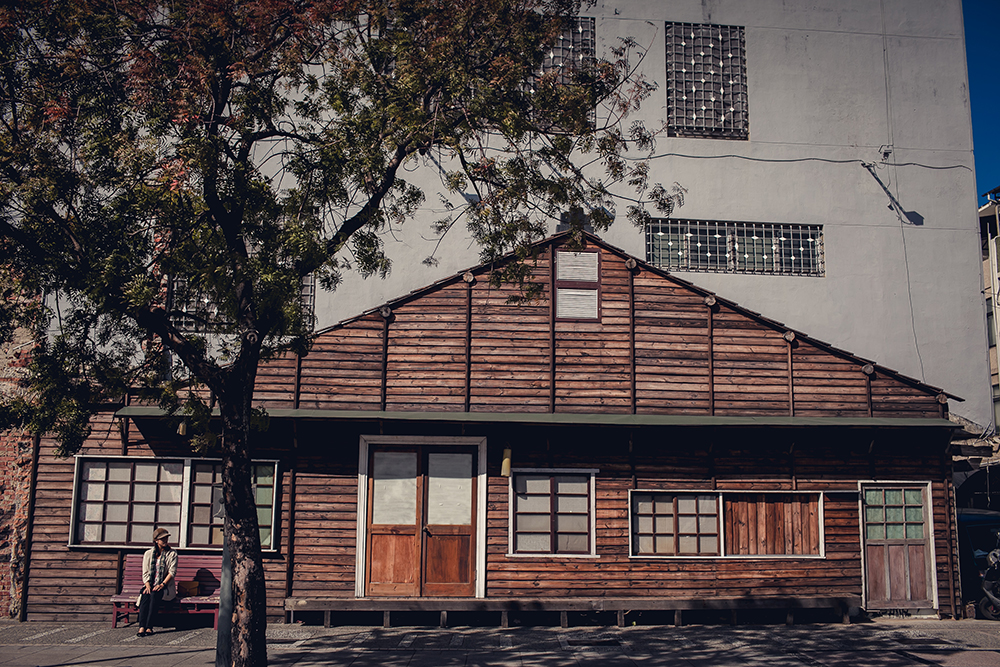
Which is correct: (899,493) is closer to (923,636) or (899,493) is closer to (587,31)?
(923,636)

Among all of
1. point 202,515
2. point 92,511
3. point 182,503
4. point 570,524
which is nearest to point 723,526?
point 570,524

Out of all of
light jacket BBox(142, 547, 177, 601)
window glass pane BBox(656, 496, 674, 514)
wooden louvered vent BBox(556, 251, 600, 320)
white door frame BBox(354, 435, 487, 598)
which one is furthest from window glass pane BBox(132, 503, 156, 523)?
window glass pane BBox(656, 496, 674, 514)

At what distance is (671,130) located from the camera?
19469 mm

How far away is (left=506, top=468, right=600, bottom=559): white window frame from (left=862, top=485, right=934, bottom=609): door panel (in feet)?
16.4

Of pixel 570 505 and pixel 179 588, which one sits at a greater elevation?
pixel 570 505

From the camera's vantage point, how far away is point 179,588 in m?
13.4

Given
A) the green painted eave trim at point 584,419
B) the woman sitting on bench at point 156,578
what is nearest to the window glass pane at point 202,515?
the woman sitting on bench at point 156,578

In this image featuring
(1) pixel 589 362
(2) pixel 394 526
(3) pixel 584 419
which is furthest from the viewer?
(1) pixel 589 362

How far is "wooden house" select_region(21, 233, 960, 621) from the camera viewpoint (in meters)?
13.6

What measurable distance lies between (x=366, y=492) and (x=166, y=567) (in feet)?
11.4

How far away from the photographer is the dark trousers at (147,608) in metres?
12.7

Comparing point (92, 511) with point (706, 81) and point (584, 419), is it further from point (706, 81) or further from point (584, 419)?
point (706, 81)

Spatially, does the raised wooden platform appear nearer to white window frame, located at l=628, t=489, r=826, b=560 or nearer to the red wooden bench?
white window frame, located at l=628, t=489, r=826, b=560

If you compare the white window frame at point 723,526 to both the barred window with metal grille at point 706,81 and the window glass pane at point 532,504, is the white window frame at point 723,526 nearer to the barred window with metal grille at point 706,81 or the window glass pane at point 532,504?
the window glass pane at point 532,504
